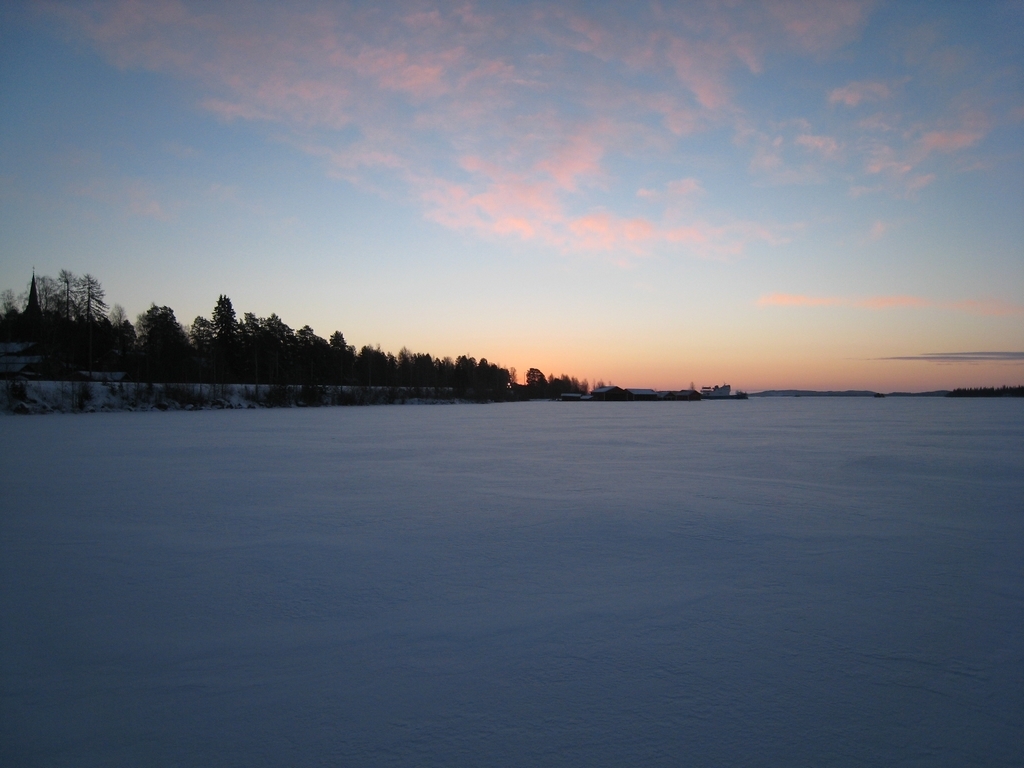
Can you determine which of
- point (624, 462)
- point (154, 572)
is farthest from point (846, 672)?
point (624, 462)

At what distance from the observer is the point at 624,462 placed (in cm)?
942

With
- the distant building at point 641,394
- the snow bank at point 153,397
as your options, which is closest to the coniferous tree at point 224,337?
the snow bank at point 153,397

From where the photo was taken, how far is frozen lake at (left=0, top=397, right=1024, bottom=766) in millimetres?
1992

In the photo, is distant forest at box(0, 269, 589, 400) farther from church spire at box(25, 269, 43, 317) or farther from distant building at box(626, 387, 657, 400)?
distant building at box(626, 387, 657, 400)

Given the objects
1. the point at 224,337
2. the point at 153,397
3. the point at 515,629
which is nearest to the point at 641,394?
the point at 224,337

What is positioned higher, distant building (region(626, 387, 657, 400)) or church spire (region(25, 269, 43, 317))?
church spire (region(25, 269, 43, 317))

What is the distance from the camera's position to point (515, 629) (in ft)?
9.43

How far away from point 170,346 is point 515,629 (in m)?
56.2

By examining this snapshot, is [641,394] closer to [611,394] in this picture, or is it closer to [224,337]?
[611,394]

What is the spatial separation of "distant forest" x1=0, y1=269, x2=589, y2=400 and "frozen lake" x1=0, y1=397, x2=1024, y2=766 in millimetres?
42979

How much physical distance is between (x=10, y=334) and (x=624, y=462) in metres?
52.0

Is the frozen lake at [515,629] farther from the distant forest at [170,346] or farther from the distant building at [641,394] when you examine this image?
the distant building at [641,394]

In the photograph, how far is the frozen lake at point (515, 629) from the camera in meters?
1.99

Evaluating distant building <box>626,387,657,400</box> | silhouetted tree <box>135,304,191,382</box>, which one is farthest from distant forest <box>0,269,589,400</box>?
distant building <box>626,387,657,400</box>
